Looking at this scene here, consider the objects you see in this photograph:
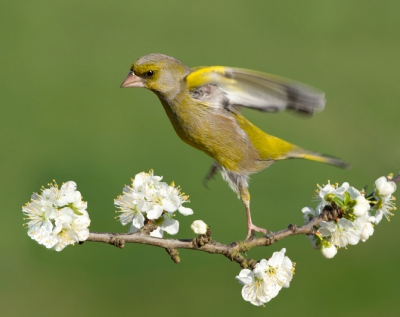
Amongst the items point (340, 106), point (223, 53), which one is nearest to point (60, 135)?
point (223, 53)

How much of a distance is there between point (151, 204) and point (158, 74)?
916mm

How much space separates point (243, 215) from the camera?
6742 millimetres

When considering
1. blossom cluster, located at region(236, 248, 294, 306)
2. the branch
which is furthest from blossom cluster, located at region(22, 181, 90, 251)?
blossom cluster, located at region(236, 248, 294, 306)

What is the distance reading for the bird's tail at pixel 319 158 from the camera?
3.69 m

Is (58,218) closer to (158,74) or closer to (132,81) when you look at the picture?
(132,81)

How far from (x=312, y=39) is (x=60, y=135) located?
16.7 ft

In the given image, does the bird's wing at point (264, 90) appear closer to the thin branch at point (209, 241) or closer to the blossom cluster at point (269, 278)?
the thin branch at point (209, 241)

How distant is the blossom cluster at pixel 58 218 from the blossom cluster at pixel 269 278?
2.61ft

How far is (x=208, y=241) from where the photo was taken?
2.74 metres

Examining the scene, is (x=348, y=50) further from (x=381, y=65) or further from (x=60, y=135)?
(x=60, y=135)

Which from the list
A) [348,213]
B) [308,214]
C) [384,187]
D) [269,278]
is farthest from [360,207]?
[269,278]

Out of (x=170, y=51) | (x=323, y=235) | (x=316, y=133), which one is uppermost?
(x=323, y=235)

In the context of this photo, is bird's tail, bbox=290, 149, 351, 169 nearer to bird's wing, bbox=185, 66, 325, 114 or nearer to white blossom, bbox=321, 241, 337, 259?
bird's wing, bbox=185, 66, 325, 114

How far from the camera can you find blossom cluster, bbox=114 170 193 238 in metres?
2.89
